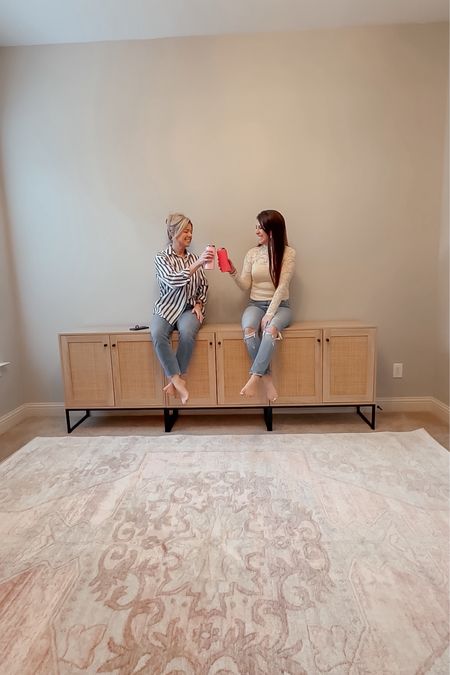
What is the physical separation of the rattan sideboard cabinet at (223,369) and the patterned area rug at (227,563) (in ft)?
1.59

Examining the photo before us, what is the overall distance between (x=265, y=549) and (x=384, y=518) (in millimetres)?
518

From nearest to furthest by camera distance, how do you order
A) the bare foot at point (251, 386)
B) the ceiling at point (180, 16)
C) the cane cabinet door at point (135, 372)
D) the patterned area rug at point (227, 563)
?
the patterned area rug at point (227, 563)
the ceiling at point (180, 16)
the bare foot at point (251, 386)
the cane cabinet door at point (135, 372)

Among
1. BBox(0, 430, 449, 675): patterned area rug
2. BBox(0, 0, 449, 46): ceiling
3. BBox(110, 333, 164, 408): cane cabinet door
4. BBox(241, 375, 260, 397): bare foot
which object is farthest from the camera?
BBox(110, 333, 164, 408): cane cabinet door

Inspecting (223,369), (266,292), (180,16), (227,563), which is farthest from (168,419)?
(180,16)

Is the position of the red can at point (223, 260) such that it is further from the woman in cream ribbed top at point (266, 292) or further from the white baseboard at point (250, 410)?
the white baseboard at point (250, 410)

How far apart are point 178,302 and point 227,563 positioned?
163cm

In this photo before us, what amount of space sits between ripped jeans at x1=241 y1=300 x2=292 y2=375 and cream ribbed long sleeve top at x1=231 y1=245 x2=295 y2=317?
7 cm

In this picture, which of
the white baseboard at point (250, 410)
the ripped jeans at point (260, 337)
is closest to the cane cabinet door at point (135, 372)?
the white baseboard at point (250, 410)

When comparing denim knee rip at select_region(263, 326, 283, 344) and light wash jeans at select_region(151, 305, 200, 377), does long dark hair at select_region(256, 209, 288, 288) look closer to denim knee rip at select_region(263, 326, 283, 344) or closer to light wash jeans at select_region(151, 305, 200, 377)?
denim knee rip at select_region(263, 326, 283, 344)

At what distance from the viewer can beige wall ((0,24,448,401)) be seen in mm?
2570

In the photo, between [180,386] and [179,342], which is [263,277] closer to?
[179,342]

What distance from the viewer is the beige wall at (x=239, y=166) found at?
2.57 metres

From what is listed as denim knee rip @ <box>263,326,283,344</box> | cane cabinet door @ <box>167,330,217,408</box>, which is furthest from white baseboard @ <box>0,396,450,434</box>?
denim knee rip @ <box>263,326,283,344</box>

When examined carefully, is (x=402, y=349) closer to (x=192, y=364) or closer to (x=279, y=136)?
(x=192, y=364)
